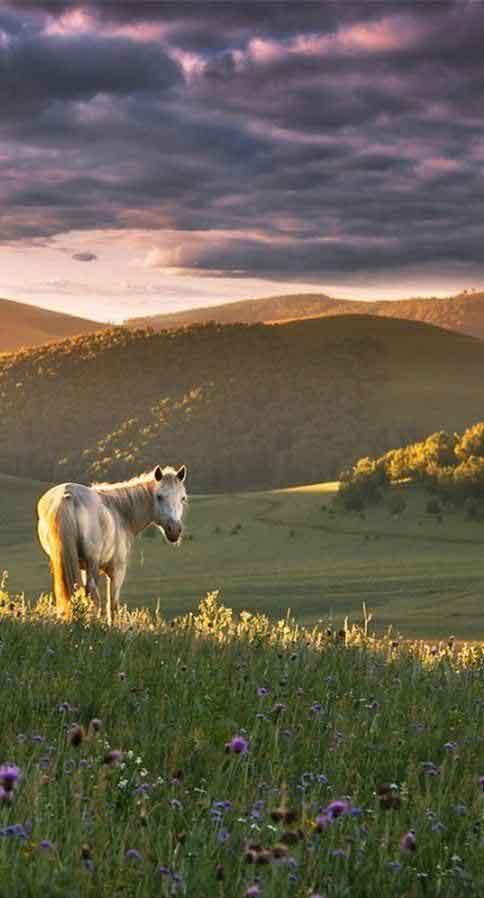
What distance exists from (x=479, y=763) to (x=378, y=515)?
139 feet

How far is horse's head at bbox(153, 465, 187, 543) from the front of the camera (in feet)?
45.6

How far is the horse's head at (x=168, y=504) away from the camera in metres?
13.9

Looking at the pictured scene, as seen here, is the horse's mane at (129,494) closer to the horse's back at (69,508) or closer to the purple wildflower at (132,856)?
A: the horse's back at (69,508)

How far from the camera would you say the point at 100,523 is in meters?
13.0

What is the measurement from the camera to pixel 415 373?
501ft

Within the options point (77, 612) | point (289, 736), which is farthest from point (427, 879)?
point (77, 612)

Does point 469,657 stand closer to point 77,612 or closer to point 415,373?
point 77,612

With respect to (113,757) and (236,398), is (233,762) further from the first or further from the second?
(236,398)

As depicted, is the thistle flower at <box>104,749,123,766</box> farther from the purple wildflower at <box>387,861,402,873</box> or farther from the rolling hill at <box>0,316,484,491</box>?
the rolling hill at <box>0,316,484,491</box>

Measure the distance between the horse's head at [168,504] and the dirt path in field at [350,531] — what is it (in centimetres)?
2999

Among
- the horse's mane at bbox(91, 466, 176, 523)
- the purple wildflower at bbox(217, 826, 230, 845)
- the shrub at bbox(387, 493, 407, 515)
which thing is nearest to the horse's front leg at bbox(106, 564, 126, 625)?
the horse's mane at bbox(91, 466, 176, 523)

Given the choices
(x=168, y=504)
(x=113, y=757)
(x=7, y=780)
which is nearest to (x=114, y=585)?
(x=168, y=504)

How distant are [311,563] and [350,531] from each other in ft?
26.2

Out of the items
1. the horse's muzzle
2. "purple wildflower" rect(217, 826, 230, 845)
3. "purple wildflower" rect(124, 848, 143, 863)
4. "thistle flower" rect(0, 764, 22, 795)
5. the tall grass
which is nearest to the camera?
"thistle flower" rect(0, 764, 22, 795)
